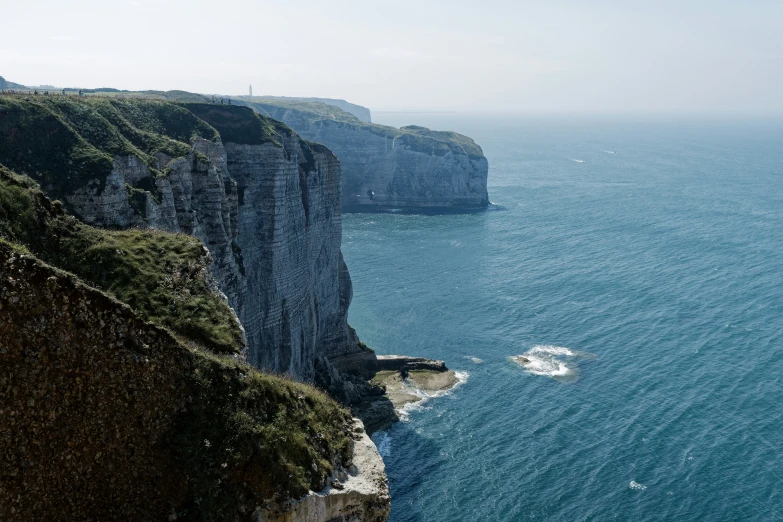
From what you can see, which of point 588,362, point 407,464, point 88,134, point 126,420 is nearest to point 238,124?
point 88,134

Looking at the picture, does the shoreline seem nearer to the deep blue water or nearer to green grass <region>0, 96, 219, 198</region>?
the deep blue water

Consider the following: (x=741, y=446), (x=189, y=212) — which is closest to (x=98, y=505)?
(x=189, y=212)

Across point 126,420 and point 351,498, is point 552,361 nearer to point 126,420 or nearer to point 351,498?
point 351,498

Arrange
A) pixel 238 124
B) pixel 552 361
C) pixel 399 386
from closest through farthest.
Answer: pixel 238 124 → pixel 399 386 → pixel 552 361

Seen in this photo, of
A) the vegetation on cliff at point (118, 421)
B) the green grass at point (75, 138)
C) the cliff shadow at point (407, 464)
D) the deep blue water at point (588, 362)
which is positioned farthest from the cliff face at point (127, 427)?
the deep blue water at point (588, 362)

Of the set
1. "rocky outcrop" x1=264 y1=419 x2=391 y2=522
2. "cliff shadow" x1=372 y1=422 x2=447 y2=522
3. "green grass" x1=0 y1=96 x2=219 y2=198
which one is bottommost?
"cliff shadow" x1=372 y1=422 x2=447 y2=522

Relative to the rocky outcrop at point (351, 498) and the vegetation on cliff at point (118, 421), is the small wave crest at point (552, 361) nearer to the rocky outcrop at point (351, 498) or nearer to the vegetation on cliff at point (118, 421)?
the rocky outcrop at point (351, 498)

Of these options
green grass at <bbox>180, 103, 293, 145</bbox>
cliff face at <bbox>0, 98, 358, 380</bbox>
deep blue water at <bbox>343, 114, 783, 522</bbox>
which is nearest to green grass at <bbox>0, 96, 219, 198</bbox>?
cliff face at <bbox>0, 98, 358, 380</bbox>
